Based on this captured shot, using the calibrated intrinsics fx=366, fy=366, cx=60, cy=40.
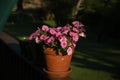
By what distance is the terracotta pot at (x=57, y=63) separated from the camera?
3.65m

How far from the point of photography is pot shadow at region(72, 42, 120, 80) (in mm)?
8734

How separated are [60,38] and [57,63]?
25 centimetres

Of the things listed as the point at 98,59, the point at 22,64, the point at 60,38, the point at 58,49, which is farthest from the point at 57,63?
the point at 98,59

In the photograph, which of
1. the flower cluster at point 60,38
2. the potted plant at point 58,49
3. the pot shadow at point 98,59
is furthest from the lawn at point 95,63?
the potted plant at point 58,49

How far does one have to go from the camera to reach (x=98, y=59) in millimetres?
10102

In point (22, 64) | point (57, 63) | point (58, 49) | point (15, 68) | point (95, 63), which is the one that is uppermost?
point (58, 49)

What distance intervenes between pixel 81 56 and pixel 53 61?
22.9ft

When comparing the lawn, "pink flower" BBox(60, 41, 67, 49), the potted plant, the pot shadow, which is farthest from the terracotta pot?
the pot shadow

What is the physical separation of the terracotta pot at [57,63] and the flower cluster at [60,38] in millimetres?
59

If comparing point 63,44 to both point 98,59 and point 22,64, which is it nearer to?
point 22,64

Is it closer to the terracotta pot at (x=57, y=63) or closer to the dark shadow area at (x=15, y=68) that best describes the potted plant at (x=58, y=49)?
the terracotta pot at (x=57, y=63)

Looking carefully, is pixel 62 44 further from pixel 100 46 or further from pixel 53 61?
pixel 100 46

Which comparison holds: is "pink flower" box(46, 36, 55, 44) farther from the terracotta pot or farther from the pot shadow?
the pot shadow

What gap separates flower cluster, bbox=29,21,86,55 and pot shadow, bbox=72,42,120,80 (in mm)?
4103
